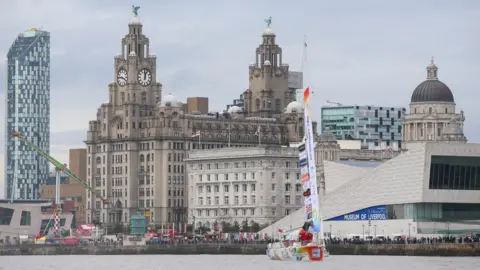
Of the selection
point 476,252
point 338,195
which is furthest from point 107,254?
point 476,252

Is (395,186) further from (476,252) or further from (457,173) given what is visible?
(476,252)

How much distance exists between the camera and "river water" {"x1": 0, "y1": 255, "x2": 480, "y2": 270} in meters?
138

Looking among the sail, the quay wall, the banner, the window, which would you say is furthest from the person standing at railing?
the window

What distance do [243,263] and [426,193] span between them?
1284 inches

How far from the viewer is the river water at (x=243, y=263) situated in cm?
13849

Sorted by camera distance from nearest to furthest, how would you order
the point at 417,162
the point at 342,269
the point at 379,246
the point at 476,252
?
1. the point at 342,269
2. the point at 476,252
3. the point at 379,246
4. the point at 417,162

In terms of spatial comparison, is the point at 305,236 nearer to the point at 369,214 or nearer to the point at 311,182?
the point at 311,182

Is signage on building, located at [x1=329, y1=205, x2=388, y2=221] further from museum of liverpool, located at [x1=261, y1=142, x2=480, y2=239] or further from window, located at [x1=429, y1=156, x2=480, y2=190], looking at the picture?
window, located at [x1=429, y1=156, x2=480, y2=190]

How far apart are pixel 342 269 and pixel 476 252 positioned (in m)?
23.7

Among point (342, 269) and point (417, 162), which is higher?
point (417, 162)

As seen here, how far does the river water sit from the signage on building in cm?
1872

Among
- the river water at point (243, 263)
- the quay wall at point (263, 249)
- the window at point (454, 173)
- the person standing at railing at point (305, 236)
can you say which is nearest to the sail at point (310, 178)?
the river water at point (243, 263)

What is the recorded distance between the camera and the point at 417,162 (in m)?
177

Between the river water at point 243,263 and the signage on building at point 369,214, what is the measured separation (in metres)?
18.7
